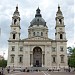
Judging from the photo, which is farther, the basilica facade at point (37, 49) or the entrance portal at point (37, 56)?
the entrance portal at point (37, 56)

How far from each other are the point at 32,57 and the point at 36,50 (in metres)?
4.68

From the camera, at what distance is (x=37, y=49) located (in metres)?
78.6

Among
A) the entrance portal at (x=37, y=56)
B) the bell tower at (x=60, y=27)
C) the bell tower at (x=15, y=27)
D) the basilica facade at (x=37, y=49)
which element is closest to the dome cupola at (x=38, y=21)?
the basilica facade at (x=37, y=49)

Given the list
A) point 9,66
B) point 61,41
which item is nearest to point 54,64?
point 61,41

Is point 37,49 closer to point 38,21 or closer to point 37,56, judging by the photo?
point 37,56

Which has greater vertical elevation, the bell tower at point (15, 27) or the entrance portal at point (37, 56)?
the bell tower at point (15, 27)

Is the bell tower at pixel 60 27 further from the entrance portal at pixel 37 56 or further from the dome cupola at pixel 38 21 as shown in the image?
the dome cupola at pixel 38 21

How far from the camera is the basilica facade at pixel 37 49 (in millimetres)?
73688

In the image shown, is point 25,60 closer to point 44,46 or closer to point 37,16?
point 44,46

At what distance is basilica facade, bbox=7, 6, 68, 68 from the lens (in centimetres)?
7369

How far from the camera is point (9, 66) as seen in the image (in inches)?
2857

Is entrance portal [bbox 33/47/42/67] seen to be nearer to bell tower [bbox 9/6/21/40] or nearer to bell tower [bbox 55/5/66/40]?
bell tower [bbox 55/5/66/40]

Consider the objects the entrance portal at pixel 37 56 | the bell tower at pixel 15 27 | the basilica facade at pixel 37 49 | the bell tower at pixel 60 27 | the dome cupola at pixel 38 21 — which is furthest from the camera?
the dome cupola at pixel 38 21

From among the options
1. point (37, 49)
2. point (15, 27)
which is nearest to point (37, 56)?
point (37, 49)
